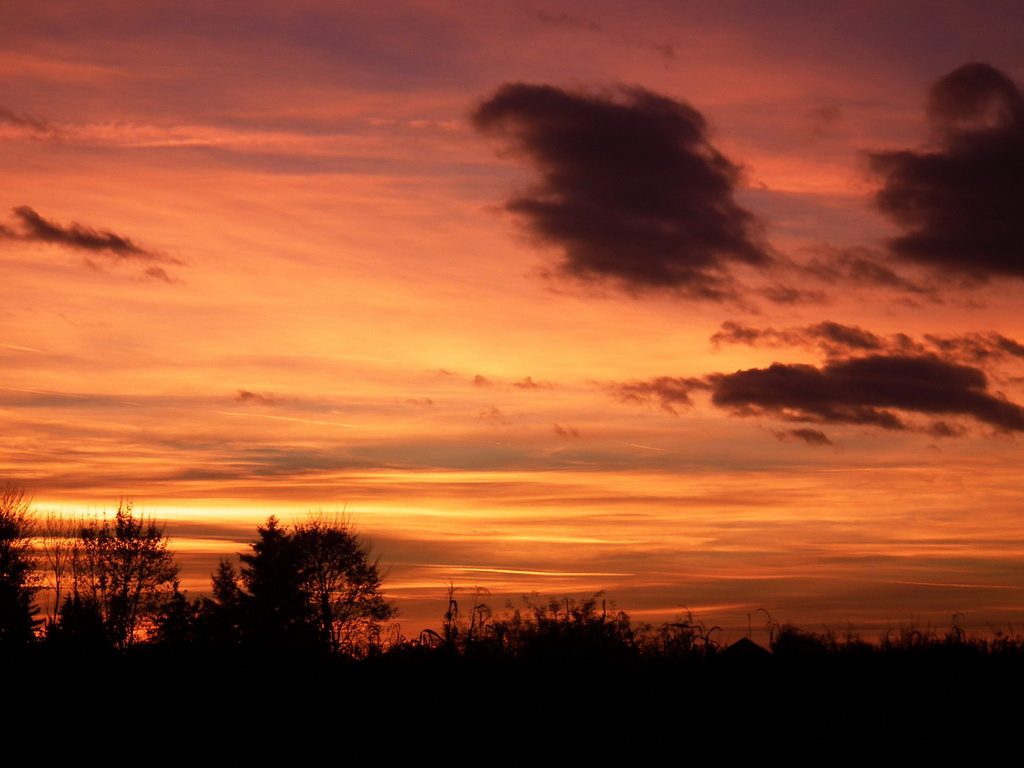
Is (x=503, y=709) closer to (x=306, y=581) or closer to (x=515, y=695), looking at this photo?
(x=515, y=695)

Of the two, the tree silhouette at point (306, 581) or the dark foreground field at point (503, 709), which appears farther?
the tree silhouette at point (306, 581)

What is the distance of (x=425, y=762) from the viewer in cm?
963

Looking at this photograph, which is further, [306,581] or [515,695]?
[306,581]

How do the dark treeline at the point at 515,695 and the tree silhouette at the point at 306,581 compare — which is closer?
the dark treeline at the point at 515,695

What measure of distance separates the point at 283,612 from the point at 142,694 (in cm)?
3484

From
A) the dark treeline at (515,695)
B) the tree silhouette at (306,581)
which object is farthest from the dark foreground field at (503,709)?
the tree silhouette at (306,581)

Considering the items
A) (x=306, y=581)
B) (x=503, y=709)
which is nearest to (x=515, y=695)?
(x=503, y=709)

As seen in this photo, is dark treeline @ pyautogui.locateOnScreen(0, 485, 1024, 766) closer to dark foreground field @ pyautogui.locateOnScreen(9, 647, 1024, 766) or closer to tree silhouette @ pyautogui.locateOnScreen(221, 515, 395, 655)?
dark foreground field @ pyautogui.locateOnScreen(9, 647, 1024, 766)

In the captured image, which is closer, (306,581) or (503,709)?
(503,709)

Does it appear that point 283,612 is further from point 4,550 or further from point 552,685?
point 552,685

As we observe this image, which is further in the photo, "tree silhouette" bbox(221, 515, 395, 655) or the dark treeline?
"tree silhouette" bbox(221, 515, 395, 655)

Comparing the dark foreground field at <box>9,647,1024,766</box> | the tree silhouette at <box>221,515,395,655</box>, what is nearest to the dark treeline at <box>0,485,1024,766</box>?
the dark foreground field at <box>9,647,1024,766</box>

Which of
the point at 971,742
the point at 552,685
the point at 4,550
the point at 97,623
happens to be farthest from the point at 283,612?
the point at 971,742

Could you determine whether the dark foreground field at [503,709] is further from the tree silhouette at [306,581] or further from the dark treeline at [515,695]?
the tree silhouette at [306,581]
